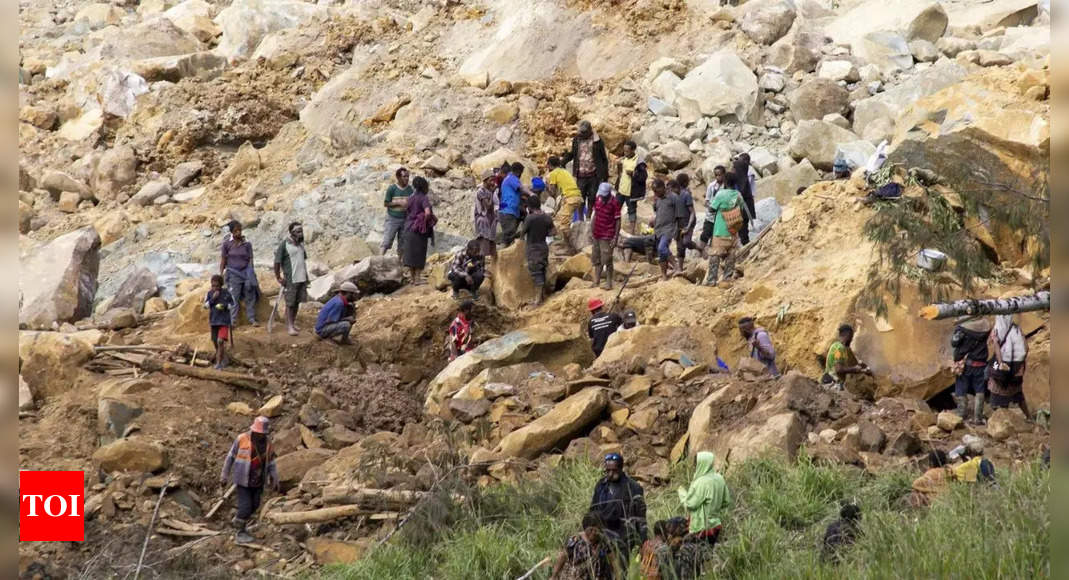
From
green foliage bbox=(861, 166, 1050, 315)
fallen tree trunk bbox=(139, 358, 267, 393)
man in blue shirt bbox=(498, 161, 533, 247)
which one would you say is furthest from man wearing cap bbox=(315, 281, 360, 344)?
green foliage bbox=(861, 166, 1050, 315)

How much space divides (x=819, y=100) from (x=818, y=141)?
1596mm

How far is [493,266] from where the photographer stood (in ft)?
50.8

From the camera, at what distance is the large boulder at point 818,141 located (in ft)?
59.4

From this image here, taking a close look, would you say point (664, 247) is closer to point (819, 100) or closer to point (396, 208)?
point (396, 208)

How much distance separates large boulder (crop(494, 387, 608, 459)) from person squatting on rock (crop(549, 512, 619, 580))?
334 centimetres

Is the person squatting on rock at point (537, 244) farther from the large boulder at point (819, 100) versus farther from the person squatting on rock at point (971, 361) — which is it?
the large boulder at point (819, 100)

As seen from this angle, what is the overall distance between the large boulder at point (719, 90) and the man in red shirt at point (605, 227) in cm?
601

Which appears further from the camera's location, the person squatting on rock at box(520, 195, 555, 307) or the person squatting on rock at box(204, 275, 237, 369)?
the person squatting on rock at box(520, 195, 555, 307)

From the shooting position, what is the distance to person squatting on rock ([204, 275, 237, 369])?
12703 millimetres

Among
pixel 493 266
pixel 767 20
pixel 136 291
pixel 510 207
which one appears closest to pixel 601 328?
pixel 493 266

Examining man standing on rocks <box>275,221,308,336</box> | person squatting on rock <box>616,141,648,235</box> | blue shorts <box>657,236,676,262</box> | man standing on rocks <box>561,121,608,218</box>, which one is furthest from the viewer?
man standing on rocks <box>561,121,608,218</box>

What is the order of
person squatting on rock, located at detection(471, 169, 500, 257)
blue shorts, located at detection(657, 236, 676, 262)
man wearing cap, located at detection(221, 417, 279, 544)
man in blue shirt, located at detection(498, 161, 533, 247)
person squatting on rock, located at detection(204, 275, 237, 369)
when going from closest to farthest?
man wearing cap, located at detection(221, 417, 279, 544) < person squatting on rock, located at detection(204, 275, 237, 369) < blue shorts, located at detection(657, 236, 676, 262) < person squatting on rock, located at detection(471, 169, 500, 257) < man in blue shirt, located at detection(498, 161, 533, 247)

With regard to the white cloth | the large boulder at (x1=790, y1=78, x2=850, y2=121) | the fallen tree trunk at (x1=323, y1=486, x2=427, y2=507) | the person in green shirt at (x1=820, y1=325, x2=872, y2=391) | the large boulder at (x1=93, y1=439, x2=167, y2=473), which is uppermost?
the large boulder at (x1=790, y1=78, x2=850, y2=121)

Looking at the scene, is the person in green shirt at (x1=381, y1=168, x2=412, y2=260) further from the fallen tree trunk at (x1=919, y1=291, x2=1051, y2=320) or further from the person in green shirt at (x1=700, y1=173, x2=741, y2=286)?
the fallen tree trunk at (x1=919, y1=291, x2=1051, y2=320)
